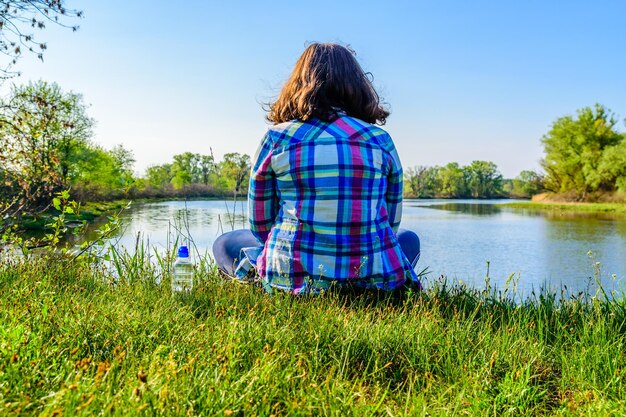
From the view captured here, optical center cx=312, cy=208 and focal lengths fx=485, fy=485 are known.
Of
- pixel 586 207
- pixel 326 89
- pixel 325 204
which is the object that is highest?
pixel 326 89

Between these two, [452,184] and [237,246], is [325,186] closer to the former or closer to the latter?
[237,246]

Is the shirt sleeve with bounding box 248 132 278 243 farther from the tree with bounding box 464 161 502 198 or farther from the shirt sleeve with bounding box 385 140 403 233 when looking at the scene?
the tree with bounding box 464 161 502 198

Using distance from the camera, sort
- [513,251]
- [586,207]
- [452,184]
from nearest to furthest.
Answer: [513,251], [586,207], [452,184]

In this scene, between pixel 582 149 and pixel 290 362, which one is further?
pixel 582 149

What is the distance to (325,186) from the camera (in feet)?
6.12

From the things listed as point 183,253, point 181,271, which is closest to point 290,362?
point 183,253

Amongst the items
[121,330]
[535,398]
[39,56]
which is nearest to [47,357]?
[121,330]

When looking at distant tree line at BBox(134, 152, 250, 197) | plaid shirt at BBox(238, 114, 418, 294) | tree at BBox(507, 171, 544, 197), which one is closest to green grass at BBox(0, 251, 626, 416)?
plaid shirt at BBox(238, 114, 418, 294)

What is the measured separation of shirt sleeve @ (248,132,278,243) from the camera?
1961 mm

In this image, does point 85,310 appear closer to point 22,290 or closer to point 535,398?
point 22,290

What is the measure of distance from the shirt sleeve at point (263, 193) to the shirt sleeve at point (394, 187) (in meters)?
0.51

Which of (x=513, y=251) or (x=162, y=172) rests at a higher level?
(x=162, y=172)

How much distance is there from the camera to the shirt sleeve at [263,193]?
1961 mm

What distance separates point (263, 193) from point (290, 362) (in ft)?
2.89
